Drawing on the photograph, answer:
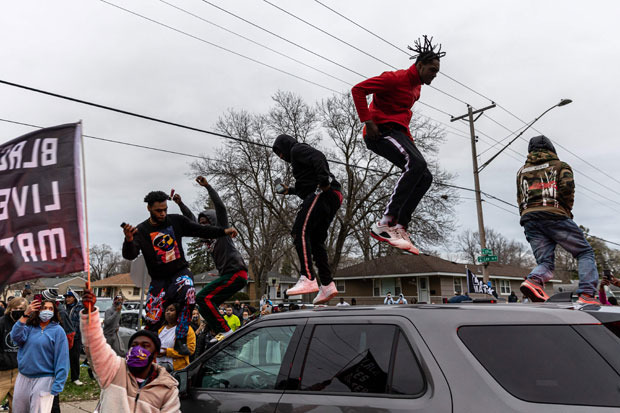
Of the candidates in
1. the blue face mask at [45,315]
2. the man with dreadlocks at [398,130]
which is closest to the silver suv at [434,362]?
the man with dreadlocks at [398,130]

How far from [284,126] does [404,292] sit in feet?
53.3

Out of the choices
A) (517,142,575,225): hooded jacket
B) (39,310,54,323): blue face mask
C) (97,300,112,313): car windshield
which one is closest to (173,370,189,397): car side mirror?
(39,310,54,323): blue face mask

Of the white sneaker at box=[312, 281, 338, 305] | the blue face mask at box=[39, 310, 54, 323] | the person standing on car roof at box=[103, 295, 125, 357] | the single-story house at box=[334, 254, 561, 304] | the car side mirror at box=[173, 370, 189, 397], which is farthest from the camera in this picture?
the single-story house at box=[334, 254, 561, 304]

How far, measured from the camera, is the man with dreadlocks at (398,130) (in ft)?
15.9

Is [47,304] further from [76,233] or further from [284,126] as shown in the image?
[284,126]

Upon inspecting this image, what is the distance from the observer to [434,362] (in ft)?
7.68

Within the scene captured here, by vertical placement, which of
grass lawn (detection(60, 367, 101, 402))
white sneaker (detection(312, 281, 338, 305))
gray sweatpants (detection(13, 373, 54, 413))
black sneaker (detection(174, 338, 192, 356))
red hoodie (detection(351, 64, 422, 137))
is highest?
red hoodie (detection(351, 64, 422, 137))

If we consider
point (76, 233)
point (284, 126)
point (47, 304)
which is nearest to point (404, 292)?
point (284, 126)

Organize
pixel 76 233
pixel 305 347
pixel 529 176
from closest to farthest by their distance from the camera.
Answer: pixel 305 347
pixel 76 233
pixel 529 176

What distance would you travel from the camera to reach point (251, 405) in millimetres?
3012

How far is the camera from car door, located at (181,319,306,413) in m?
3.03

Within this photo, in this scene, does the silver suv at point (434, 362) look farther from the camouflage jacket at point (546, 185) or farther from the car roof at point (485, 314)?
the camouflage jacket at point (546, 185)

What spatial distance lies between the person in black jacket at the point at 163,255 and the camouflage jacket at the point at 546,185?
10.4 feet

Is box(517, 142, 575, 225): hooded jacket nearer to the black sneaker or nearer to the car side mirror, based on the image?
the car side mirror
